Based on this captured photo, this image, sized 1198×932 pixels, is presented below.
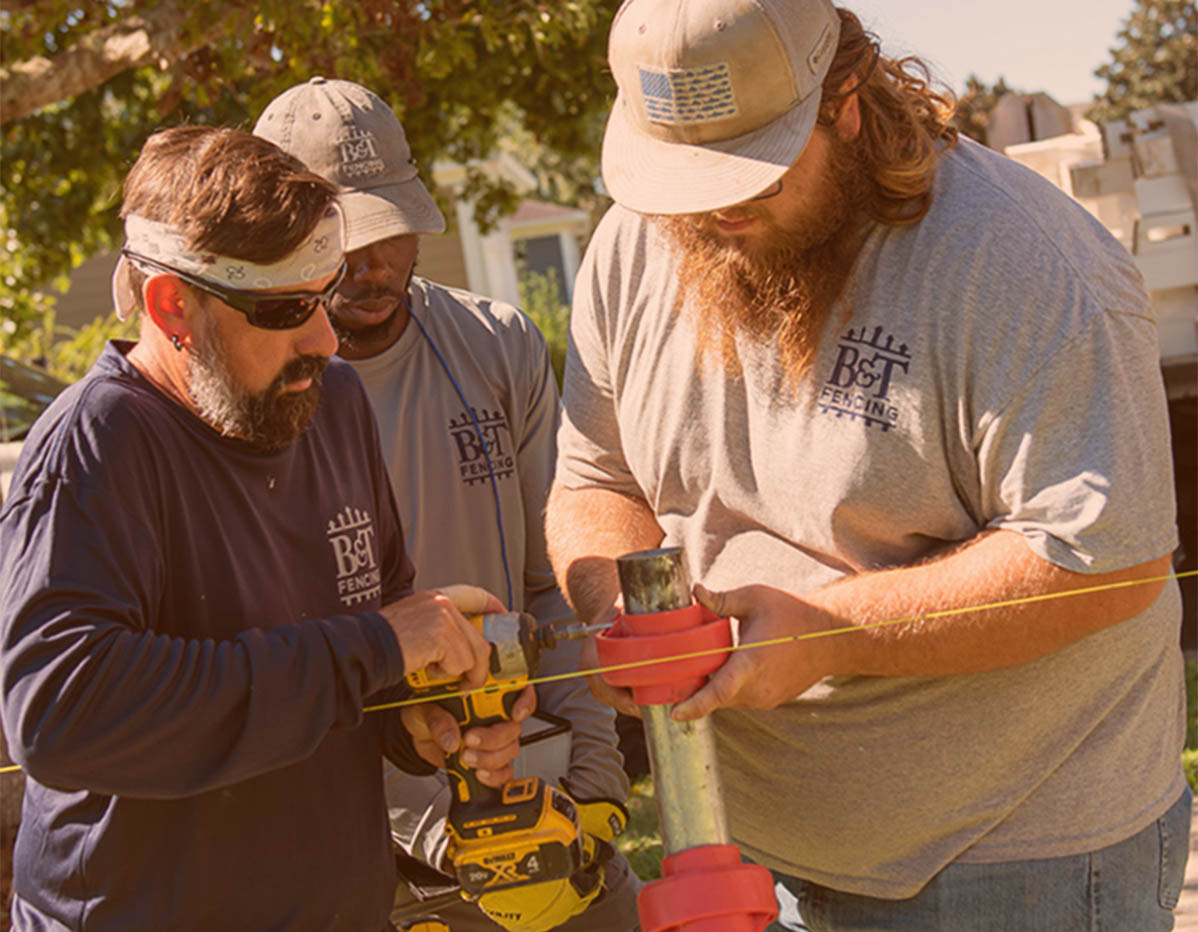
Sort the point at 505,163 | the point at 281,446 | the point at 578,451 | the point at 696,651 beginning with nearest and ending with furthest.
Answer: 1. the point at 696,651
2. the point at 281,446
3. the point at 578,451
4. the point at 505,163

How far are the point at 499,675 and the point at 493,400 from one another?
4.33 ft

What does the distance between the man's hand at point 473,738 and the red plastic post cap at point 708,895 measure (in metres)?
0.67

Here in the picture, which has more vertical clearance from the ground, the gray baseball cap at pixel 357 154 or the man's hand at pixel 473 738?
the gray baseball cap at pixel 357 154

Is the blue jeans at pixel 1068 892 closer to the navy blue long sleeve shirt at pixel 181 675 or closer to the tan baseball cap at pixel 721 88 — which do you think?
the navy blue long sleeve shirt at pixel 181 675

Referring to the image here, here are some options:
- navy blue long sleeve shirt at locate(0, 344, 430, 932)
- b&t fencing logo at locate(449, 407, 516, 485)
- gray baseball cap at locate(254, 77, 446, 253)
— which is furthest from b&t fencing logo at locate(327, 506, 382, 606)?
gray baseball cap at locate(254, 77, 446, 253)

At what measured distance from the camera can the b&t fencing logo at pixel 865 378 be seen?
238 centimetres

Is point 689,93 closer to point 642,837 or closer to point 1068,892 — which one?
point 1068,892

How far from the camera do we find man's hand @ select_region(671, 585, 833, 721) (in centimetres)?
222

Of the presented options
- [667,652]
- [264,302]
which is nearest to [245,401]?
[264,302]

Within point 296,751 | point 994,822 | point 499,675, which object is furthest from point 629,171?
point 994,822

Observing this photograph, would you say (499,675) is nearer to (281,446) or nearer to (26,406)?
(281,446)

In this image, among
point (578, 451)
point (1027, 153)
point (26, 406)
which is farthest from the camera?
point (1027, 153)

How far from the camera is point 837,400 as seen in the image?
2443mm

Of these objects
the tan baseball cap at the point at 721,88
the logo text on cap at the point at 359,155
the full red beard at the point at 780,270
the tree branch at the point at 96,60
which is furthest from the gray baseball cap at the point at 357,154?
the tree branch at the point at 96,60
